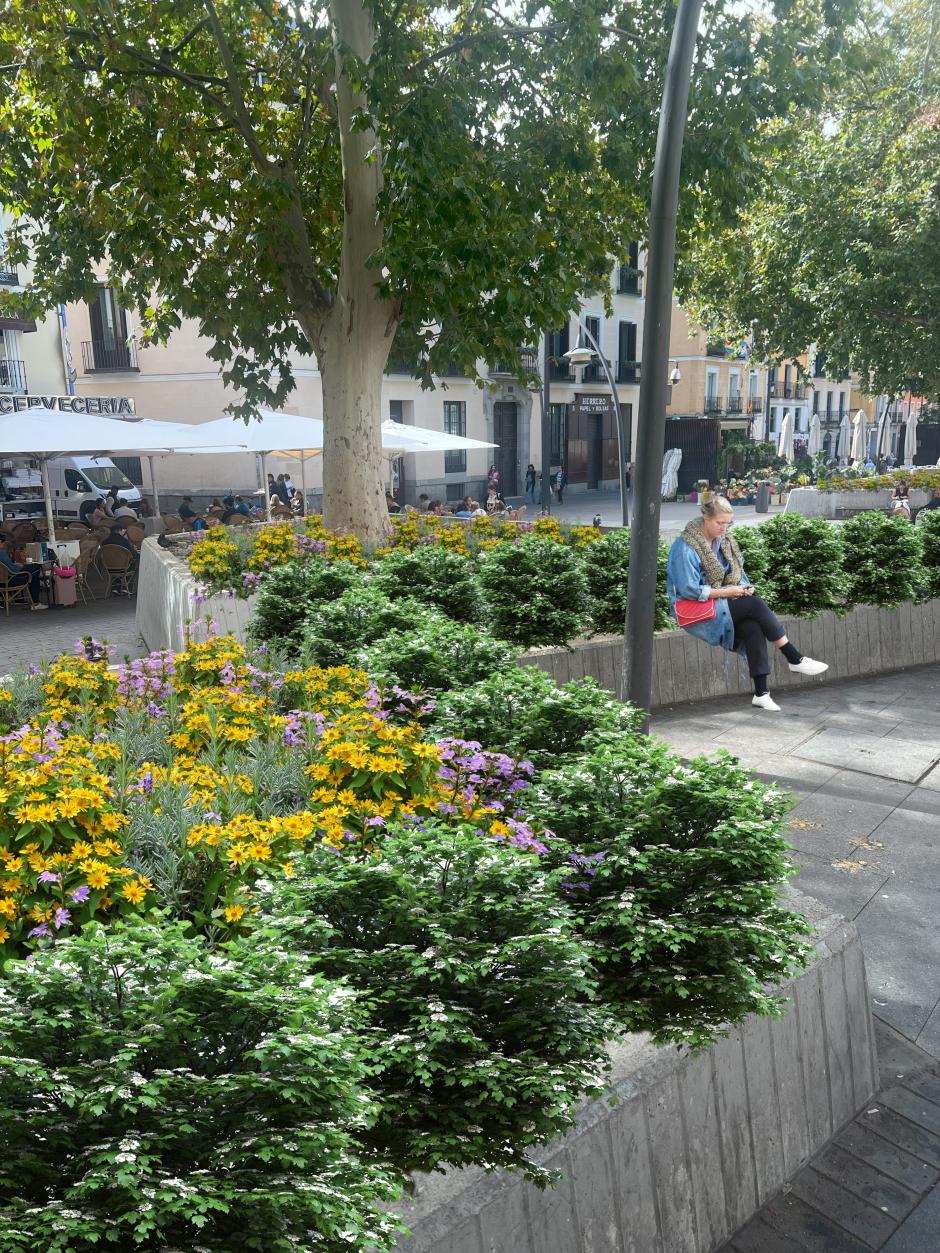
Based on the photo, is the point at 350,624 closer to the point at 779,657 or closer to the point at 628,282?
the point at 779,657

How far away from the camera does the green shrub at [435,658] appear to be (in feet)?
16.5

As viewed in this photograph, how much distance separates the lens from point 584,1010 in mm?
2527

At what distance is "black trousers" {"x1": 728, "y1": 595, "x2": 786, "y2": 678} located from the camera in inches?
313

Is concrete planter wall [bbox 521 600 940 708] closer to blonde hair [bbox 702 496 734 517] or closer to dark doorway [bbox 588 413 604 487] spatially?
blonde hair [bbox 702 496 734 517]

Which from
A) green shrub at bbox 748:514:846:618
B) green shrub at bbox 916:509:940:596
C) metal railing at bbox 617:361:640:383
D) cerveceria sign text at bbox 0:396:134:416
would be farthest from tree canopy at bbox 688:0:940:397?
metal railing at bbox 617:361:640:383

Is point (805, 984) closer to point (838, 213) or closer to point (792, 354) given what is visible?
point (838, 213)

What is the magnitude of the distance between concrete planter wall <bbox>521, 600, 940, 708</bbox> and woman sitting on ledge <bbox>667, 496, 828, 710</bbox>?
0.84 meters

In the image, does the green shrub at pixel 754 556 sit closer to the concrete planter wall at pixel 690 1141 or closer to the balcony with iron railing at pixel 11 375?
Answer: the concrete planter wall at pixel 690 1141

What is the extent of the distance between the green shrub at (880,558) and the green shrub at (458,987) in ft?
26.1

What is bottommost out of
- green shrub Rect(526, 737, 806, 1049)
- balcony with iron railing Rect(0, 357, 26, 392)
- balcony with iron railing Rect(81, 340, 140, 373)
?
green shrub Rect(526, 737, 806, 1049)

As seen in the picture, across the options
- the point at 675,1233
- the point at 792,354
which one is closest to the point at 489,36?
the point at 675,1233

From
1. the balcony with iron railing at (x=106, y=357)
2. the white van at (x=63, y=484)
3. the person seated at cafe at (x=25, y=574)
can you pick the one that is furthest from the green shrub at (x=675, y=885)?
the balcony with iron railing at (x=106, y=357)

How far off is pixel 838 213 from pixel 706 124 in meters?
10.0

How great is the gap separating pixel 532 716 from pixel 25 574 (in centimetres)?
1298
